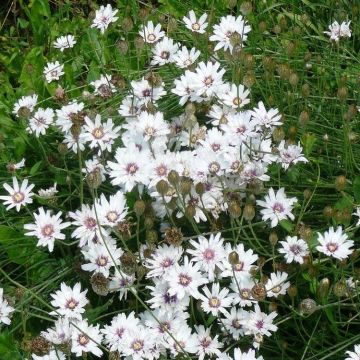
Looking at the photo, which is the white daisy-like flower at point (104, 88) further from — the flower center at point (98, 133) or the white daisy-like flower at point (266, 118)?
the white daisy-like flower at point (266, 118)

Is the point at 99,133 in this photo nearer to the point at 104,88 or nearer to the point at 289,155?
the point at 104,88

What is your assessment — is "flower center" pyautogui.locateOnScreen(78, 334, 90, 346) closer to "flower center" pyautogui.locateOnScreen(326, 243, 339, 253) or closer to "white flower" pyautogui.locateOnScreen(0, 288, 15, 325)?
"white flower" pyautogui.locateOnScreen(0, 288, 15, 325)

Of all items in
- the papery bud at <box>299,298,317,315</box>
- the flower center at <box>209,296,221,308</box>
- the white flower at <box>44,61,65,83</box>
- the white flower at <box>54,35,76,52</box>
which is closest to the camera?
the papery bud at <box>299,298,317,315</box>

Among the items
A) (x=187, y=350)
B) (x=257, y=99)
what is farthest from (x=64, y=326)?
(x=257, y=99)

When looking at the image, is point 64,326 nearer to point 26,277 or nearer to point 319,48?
point 26,277

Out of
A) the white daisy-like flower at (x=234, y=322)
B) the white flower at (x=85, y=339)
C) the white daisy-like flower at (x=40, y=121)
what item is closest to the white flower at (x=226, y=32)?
the white daisy-like flower at (x=40, y=121)

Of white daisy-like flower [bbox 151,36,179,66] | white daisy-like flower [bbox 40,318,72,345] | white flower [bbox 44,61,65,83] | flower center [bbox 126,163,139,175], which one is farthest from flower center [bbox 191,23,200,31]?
white daisy-like flower [bbox 40,318,72,345]
